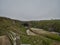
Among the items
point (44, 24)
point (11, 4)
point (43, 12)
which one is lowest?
point (44, 24)

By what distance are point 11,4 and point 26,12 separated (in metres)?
0.30

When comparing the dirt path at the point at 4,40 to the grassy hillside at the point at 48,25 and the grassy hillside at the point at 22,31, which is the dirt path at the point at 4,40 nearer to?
the grassy hillside at the point at 22,31

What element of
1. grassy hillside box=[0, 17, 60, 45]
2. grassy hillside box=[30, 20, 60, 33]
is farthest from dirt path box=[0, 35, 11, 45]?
grassy hillside box=[30, 20, 60, 33]

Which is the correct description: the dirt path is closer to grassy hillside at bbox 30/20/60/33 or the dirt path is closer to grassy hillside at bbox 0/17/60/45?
grassy hillside at bbox 0/17/60/45

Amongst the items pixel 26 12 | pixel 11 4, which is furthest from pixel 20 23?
pixel 11 4


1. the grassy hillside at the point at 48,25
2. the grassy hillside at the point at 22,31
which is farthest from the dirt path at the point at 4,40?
the grassy hillside at the point at 48,25

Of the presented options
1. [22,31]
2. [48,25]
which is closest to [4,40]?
[22,31]

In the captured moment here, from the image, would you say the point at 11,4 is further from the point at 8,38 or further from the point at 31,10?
the point at 8,38

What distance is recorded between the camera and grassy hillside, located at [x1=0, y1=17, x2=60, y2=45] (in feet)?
6.77

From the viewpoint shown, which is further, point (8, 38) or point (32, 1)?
point (32, 1)

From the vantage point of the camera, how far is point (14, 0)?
2.31 metres

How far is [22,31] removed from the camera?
7.08 ft

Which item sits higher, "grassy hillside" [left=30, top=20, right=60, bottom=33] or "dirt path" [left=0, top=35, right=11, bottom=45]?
"grassy hillside" [left=30, top=20, right=60, bottom=33]

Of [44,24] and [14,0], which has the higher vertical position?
[14,0]
